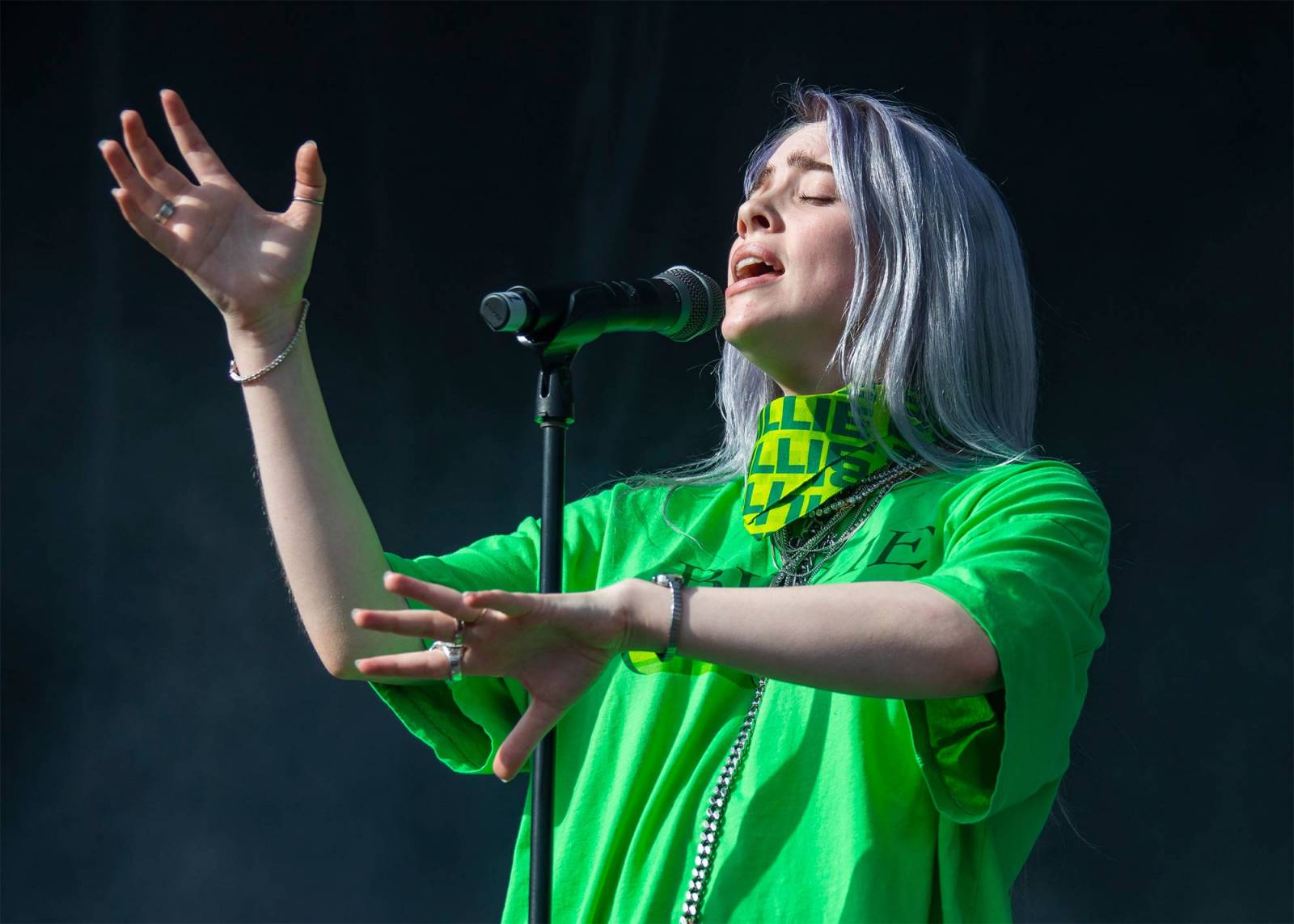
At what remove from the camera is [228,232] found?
149cm

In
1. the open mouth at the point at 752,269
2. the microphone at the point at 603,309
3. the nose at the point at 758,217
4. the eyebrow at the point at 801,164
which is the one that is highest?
the eyebrow at the point at 801,164

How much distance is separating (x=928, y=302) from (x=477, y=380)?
3.73 feet

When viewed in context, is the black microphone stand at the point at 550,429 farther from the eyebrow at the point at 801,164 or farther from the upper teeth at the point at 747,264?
the eyebrow at the point at 801,164

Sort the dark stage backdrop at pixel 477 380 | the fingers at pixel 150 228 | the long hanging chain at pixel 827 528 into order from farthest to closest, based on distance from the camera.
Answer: the dark stage backdrop at pixel 477 380 < the long hanging chain at pixel 827 528 < the fingers at pixel 150 228

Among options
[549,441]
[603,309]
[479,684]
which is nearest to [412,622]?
[549,441]

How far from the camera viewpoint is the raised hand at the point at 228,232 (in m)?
1.46

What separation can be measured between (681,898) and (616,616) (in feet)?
1.52

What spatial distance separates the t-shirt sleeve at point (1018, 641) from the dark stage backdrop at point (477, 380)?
1.10m

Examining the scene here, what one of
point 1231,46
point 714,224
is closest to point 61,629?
point 714,224

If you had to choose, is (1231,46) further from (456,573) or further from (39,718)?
(39,718)

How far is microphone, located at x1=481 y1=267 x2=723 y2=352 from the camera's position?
128 centimetres

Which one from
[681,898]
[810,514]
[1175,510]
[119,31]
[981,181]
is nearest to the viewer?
[681,898]

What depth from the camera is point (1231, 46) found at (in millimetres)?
2512

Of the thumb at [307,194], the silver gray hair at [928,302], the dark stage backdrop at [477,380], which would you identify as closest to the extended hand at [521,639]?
Answer: the thumb at [307,194]
